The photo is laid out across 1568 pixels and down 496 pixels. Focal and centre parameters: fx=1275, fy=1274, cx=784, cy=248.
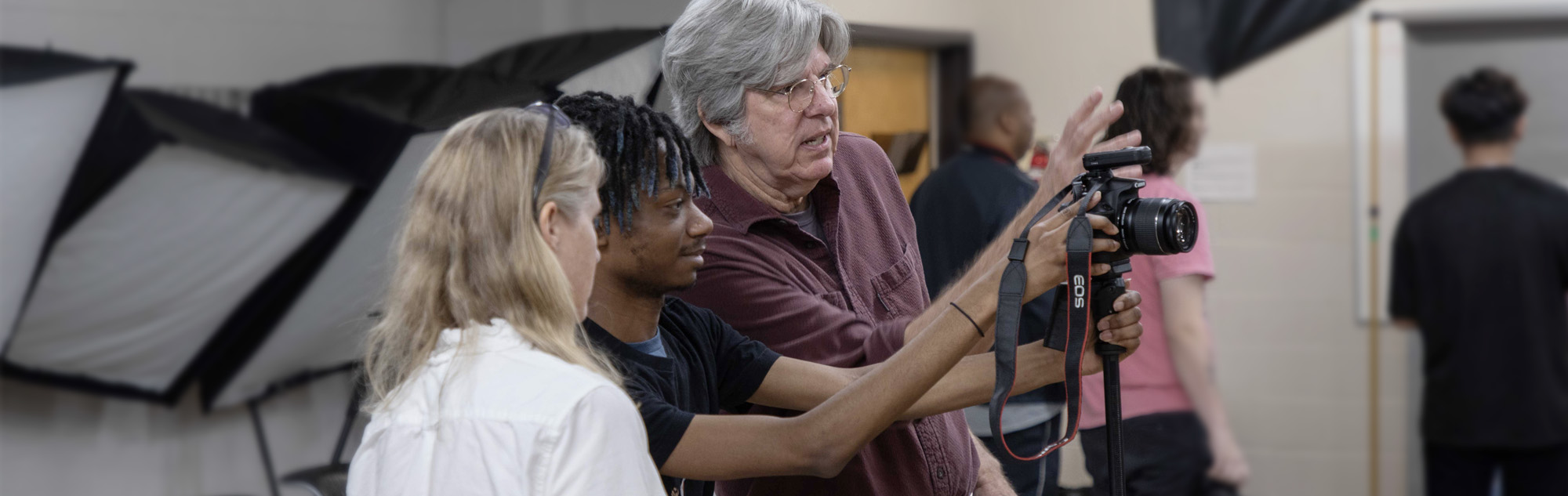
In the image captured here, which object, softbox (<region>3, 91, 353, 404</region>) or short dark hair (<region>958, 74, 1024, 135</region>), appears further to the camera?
short dark hair (<region>958, 74, 1024, 135</region>)

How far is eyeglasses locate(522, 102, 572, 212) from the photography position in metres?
0.86

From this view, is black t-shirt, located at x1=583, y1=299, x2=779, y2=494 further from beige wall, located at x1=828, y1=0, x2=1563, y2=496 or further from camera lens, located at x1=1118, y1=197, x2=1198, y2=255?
beige wall, located at x1=828, y1=0, x2=1563, y2=496

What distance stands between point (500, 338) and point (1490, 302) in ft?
8.83

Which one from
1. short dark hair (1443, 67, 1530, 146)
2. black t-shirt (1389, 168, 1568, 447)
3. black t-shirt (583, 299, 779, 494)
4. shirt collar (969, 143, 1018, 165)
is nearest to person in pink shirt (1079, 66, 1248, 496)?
shirt collar (969, 143, 1018, 165)

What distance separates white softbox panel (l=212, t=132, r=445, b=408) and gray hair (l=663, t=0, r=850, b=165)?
328 millimetres

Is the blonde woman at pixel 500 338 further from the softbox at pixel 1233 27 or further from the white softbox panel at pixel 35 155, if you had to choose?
the softbox at pixel 1233 27

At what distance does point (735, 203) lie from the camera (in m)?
1.27

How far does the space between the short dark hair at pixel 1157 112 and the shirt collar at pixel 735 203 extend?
525mm

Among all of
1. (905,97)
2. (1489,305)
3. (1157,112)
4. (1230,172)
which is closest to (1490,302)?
(1489,305)

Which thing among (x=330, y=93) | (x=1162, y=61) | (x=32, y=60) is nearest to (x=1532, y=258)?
(x=1162, y=61)

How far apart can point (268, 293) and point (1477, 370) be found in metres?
2.67

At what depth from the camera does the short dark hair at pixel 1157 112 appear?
1.65 metres

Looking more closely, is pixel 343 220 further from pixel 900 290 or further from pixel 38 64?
pixel 900 290

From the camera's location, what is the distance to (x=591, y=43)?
5.20 feet
